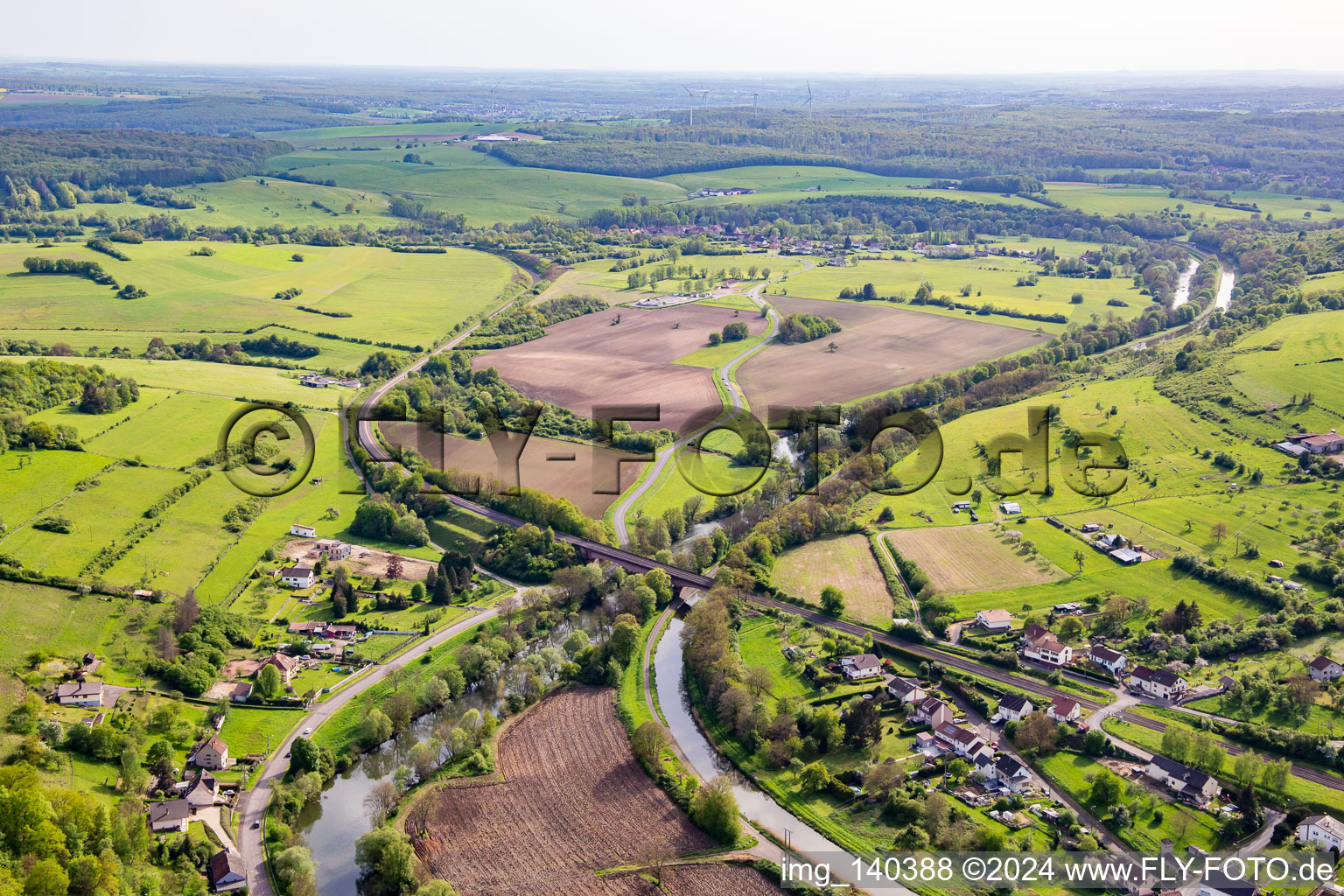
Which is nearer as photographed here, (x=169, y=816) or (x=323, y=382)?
(x=169, y=816)

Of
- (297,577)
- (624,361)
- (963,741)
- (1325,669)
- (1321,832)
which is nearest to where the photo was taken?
(1321,832)

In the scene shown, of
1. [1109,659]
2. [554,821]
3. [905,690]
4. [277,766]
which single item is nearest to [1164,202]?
[1109,659]

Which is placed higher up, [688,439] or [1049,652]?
[688,439]

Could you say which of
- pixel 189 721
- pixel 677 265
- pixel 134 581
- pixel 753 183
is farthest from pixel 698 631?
pixel 753 183

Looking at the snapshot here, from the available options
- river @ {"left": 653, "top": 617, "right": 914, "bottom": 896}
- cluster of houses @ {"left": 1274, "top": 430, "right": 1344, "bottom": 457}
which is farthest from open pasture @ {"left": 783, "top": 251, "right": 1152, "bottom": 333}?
river @ {"left": 653, "top": 617, "right": 914, "bottom": 896}

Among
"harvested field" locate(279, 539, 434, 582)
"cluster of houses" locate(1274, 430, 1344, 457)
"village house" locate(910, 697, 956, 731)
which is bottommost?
"village house" locate(910, 697, 956, 731)

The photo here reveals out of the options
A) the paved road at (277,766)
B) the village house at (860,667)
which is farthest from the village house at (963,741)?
the paved road at (277,766)

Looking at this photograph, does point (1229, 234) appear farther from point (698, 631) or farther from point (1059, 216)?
point (698, 631)

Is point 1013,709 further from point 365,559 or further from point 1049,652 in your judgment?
point 365,559

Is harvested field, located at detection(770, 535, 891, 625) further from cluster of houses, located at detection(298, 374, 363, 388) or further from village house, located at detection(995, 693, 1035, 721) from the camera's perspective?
cluster of houses, located at detection(298, 374, 363, 388)
